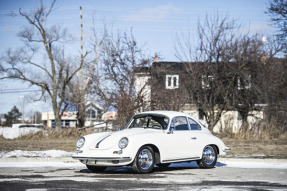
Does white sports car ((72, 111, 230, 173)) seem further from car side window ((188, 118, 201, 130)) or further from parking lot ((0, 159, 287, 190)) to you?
parking lot ((0, 159, 287, 190))

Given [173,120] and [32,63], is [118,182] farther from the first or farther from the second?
[32,63]

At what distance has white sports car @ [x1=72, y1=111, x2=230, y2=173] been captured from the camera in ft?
31.1

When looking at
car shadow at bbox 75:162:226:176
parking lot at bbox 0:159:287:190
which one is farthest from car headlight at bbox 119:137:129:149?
car shadow at bbox 75:162:226:176

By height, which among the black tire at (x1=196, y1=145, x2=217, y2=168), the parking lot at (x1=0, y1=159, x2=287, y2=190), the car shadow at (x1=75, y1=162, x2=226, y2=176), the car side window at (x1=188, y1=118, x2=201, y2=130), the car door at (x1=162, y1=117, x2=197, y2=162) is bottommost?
the car shadow at (x1=75, y1=162, x2=226, y2=176)

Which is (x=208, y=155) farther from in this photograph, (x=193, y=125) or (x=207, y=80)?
(x=207, y=80)

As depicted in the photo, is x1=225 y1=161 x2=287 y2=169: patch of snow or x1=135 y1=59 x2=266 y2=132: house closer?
x1=225 y1=161 x2=287 y2=169: patch of snow

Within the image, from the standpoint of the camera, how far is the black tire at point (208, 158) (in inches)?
439

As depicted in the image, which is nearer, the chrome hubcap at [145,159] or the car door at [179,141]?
the chrome hubcap at [145,159]

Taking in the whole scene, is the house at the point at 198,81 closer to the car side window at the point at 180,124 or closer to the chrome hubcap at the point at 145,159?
the car side window at the point at 180,124

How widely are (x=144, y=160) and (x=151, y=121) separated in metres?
1.44

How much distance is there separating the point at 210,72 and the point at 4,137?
14.4 meters

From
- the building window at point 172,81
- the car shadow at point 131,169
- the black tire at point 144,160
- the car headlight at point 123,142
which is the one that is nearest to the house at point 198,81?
the building window at point 172,81

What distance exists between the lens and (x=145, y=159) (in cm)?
979

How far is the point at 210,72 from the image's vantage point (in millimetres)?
29188
